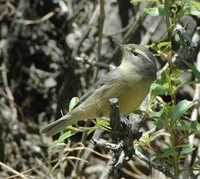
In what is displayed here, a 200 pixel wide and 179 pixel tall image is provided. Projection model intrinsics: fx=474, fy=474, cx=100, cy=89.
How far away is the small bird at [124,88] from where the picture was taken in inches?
162

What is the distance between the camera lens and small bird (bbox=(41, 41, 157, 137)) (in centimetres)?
412

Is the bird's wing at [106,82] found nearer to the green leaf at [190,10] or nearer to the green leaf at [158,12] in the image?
the green leaf at [158,12]

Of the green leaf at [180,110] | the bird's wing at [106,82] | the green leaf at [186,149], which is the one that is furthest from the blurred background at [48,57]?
the green leaf at [180,110]

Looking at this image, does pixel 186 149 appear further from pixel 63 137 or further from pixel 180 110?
pixel 63 137

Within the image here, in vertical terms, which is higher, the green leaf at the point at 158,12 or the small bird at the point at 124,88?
the green leaf at the point at 158,12

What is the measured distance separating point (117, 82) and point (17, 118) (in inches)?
79.0

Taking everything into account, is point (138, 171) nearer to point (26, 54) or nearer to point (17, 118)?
point (17, 118)

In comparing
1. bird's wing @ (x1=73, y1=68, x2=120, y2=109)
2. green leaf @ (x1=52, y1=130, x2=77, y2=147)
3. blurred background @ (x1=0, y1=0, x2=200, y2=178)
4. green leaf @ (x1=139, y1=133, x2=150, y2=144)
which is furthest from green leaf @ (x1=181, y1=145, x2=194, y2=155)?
blurred background @ (x1=0, y1=0, x2=200, y2=178)

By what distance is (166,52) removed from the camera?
3.45 metres

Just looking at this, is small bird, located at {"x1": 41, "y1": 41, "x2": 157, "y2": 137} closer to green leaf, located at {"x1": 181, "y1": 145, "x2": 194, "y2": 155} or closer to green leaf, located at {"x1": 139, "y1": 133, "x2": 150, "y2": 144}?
green leaf, located at {"x1": 139, "y1": 133, "x2": 150, "y2": 144}

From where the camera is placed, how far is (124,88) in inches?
166

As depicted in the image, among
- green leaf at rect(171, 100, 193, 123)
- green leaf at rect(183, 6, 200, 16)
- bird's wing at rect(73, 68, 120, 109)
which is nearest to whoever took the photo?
green leaf at rect(171, 100, 193, 123)

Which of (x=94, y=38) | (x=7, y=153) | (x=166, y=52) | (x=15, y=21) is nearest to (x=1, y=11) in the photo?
(x=15, y=21)

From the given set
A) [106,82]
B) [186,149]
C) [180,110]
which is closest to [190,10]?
[180,110]
